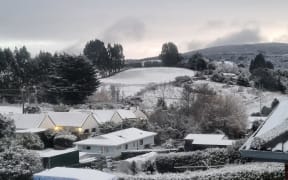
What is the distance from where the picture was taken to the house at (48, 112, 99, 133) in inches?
1590

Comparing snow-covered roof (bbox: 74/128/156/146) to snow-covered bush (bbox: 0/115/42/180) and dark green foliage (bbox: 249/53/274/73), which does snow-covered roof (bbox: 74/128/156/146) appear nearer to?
snow-covered bush (bbox: 0/115/42/180)

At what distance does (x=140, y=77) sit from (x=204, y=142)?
5112cm

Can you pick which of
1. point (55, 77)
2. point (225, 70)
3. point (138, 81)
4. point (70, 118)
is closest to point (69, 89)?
point (55, 77)

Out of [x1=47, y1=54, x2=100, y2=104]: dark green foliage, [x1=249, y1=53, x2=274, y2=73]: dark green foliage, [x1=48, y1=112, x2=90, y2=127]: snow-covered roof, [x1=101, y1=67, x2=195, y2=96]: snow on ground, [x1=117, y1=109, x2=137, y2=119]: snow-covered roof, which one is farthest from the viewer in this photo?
[x1=249, y1=53, x2=274, y2=73]: dark green foliage

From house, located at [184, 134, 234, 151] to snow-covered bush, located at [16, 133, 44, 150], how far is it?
10.2 metres

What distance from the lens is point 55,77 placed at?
56875mm

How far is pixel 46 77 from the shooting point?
64812mm

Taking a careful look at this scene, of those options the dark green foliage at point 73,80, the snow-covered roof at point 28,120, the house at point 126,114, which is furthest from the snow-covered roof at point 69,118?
the dark green foliage at point 73,80

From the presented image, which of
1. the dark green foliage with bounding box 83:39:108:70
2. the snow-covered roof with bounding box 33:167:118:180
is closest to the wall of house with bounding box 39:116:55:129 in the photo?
the snow-covered roof with bounding box 33:167:118:180

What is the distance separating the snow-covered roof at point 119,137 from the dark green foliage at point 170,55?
181 feet

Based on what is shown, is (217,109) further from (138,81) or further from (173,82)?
(138,81)

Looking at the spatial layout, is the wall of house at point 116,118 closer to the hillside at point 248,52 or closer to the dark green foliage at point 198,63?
the dark green foliage at point 198,63

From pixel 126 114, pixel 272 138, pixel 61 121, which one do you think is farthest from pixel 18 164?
pixel 126 114

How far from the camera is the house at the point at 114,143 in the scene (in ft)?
109
